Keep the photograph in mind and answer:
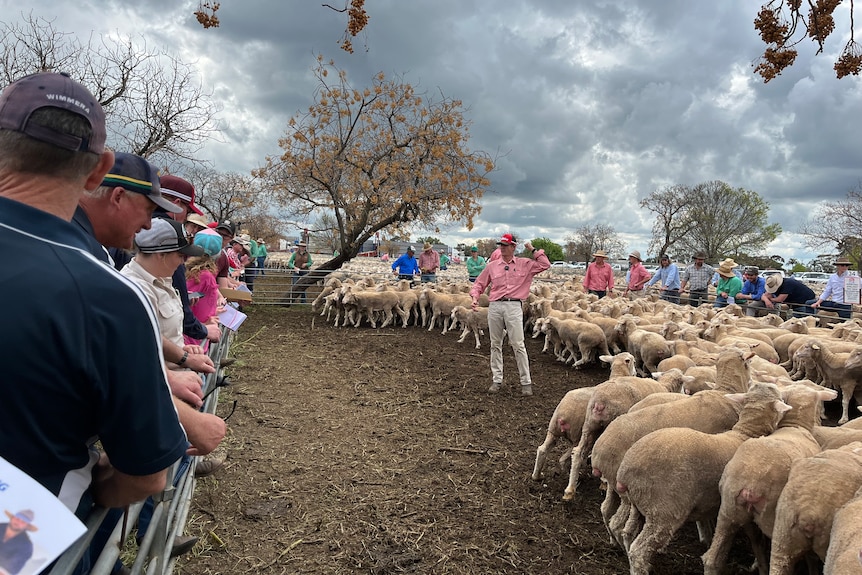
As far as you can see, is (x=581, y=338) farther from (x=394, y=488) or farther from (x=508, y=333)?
(x=394, y=488)

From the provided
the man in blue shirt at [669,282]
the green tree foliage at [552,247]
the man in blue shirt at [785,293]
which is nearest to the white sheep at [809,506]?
the man in blue shirt at [785,293]

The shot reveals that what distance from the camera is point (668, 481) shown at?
3.29 m

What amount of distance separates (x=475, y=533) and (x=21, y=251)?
3692mm

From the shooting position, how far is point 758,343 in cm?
720

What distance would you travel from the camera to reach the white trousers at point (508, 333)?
7492mm

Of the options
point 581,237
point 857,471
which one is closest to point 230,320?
point 857,471

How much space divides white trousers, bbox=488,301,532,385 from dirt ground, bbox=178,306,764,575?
0.37m

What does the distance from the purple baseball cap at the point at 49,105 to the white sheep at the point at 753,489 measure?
3645mm

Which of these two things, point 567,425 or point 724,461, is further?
point 567,425

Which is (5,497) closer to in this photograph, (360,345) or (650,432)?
(650,432)

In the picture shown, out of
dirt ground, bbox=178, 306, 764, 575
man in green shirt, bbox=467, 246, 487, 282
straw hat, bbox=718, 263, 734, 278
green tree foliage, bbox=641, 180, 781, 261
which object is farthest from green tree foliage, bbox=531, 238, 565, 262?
dirt ground, bbox=178, 306, 764, 575

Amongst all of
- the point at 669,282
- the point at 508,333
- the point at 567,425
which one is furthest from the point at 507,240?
the point at 669,282

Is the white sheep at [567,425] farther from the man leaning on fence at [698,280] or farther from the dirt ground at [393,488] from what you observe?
the man leaning on fence at [698,280]

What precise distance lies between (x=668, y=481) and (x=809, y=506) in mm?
749
